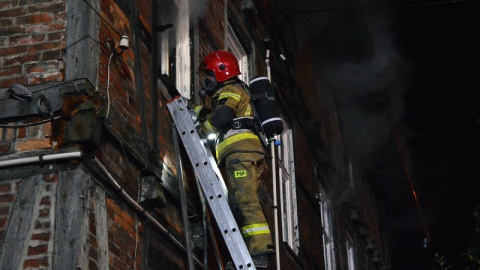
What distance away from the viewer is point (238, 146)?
695cm

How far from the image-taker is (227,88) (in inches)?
281

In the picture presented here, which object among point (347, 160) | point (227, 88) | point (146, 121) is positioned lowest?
point (146, 121)

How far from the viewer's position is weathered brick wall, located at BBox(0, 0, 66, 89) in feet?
18.6

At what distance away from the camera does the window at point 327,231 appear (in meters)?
13.8

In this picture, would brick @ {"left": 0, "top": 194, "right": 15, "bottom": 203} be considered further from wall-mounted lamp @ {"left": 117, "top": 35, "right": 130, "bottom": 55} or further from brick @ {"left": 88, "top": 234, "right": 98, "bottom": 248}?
wall-mounted lamp @ {"left": 117, "top": 35, "right": 130, "bottom": 55}

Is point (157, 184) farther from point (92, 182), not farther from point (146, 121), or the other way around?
point (92, 182)

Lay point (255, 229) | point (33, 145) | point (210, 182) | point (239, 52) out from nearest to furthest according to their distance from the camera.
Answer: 1. point (33, 145)
2. point (210, 182)
3. point (255, 229)
4. point (239, 52)

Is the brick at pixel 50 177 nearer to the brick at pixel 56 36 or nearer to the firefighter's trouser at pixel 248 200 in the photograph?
the brick at pixel 56 36

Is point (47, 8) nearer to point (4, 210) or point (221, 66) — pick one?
point (4, 210)

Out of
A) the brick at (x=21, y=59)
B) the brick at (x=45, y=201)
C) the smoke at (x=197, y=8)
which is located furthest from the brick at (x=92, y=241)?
the smoke at (x=197, y=8)

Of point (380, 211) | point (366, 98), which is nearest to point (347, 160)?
point (366, 98)

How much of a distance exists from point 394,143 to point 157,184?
41.1ft

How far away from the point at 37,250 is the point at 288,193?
23.4ft

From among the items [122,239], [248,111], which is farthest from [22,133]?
[248,111]
